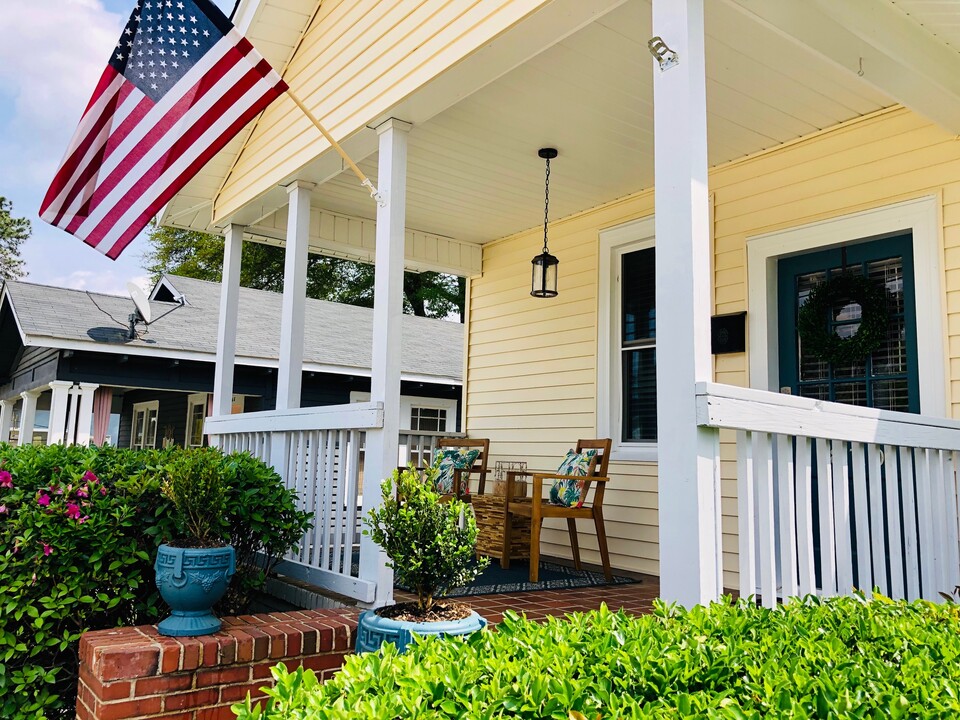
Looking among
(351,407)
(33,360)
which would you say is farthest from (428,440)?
(33,360)

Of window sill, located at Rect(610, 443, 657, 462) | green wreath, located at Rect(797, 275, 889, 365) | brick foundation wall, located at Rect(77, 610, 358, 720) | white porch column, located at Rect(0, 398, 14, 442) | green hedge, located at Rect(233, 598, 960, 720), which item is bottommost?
brick foundation wall, located at Rect(77, 610, 358, 720)

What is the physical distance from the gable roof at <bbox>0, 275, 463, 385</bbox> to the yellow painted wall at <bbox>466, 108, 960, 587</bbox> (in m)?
4.66

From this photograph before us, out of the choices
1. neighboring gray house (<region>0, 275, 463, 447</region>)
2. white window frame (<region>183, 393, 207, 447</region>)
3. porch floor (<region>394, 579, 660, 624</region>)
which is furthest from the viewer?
white window frame (<region>183, 393, 207, 447</region>)

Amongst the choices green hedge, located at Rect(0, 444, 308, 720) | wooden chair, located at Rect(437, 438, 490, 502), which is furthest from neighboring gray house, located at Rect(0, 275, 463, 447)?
green hedge, located at Rect(0, 444, 308, 720)

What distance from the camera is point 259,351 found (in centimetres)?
1102

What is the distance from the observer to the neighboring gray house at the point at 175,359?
10.0m

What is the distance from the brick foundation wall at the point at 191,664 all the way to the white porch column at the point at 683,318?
1503 mm

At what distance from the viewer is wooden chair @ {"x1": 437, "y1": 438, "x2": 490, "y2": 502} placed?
5801 millimetres

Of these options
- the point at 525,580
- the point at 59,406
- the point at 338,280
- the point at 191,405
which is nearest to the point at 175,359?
the point at 59,406

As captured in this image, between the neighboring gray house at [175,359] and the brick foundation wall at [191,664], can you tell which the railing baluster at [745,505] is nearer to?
the brick foundation wall at [191,664]

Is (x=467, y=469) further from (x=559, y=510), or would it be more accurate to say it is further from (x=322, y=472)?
(x=322, y=472)

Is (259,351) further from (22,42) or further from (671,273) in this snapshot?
(22,42)

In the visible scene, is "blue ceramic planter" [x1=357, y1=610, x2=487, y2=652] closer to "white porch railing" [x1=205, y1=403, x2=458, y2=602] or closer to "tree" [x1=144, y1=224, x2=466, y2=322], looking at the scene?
"white porch railing" [x1=205, y1=403, x2=458, y2=602]

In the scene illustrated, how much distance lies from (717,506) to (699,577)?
0.23 meters
